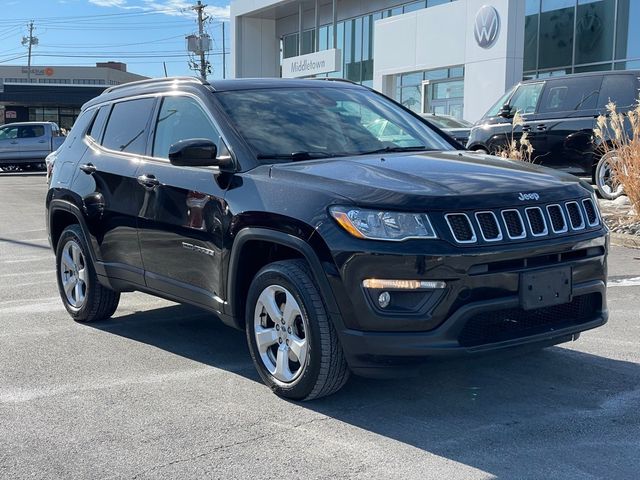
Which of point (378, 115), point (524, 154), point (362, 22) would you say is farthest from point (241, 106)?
point (362, 22)

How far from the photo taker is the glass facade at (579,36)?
21.8 m

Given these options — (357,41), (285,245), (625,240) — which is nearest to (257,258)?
(285,245)

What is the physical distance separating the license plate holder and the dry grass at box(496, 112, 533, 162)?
7375mm

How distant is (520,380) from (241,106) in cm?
247

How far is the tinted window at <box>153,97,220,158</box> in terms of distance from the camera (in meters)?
5.06

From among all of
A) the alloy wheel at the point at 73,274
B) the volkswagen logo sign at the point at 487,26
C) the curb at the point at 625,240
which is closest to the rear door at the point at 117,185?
the alloy wheel at the point at 73,274

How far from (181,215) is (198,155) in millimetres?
516

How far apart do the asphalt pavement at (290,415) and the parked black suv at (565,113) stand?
22.2 ft

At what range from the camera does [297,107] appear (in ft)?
17.0

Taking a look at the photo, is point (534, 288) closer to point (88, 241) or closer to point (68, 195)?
point (88, 241)

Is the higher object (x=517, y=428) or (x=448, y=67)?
(x=448, y=67)

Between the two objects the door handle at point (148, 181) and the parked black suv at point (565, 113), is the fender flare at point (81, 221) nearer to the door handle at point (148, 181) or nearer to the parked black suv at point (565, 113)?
the door handle at point (148, 181)

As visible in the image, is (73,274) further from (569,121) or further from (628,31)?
(628,31)

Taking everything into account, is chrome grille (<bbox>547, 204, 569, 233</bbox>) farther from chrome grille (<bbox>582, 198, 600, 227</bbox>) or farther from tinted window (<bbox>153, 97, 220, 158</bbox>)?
tinted window (<bbox>153, 97, 220, 158</bbox>)
